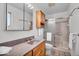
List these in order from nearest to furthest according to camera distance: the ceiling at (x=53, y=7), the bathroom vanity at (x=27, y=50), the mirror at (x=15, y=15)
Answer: the bathroom vanity at (x=27, y=50) → the mirror at (x=15, y=15) → the ceiling at (x=53, y=7)

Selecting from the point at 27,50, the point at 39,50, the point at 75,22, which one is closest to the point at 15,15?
the point at 27,50

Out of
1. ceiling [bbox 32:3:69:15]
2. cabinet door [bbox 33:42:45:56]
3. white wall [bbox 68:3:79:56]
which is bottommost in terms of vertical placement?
cabinet door [bbox 33:42:45:56]

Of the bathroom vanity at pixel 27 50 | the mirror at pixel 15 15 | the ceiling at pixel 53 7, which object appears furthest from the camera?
the ceiling at pixel 53 7

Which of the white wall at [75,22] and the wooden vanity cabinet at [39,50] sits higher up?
the white wall at [75,22]

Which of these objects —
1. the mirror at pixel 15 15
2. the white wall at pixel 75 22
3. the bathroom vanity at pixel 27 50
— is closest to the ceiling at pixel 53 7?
the white wall at pixel 75 22

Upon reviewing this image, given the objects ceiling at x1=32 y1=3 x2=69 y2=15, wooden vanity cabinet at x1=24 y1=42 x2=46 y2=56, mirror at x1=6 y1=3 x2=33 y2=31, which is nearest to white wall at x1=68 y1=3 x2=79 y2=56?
ceiling at x1=32 y1=3 x2=69 y2=15

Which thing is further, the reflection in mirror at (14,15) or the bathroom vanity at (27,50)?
the reflection in mirror at (14,15)

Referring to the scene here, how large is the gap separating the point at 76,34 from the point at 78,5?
1.52 feet

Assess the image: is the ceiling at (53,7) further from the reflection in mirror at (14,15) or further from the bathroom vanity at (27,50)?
the bathroom vanity at (27,50)

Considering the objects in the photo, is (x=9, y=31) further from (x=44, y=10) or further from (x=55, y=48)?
(x=55, y=48)

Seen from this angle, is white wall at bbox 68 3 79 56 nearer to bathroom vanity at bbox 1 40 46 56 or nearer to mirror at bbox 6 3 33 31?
bathroom vanity at bbox 1 40 46 56

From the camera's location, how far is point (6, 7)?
1.43 meters

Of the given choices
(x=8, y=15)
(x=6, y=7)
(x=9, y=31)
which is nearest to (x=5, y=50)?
(x=9, y=31)

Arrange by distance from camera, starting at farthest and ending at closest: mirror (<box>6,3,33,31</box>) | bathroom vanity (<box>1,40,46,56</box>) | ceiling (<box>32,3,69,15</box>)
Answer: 1. ceiling (<box>32,3,69,15</box>)
2. mirror (<box>6,3,33,31</box>)
3. bathroom vanity (<box>1,40,46,56</box>)
